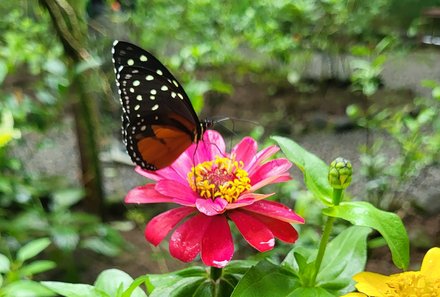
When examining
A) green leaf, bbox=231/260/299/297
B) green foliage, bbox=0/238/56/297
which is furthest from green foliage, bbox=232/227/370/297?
green foliage, bbox=0/238/56/297

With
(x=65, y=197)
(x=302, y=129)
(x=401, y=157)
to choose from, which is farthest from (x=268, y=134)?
(x=65, y=197)

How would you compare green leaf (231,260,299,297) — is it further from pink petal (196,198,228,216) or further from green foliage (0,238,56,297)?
green foliage (0,238,56,297)

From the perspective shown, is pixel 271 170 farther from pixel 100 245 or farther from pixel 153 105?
pixel 100 245

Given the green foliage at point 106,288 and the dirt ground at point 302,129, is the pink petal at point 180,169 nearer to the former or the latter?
the green foliage at point 106,288

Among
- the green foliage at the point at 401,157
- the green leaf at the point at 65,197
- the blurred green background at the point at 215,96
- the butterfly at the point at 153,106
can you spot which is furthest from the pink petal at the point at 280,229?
the green leaf at the point at 65,197

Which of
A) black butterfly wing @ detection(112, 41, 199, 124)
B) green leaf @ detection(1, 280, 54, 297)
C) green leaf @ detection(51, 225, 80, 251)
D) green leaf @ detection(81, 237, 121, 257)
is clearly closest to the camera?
black butterfly wing @ detection(112, 41, 199, 124)

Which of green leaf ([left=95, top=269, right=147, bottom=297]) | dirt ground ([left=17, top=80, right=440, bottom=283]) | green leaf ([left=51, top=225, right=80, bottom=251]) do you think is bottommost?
dirt ground ([left=17, top=80, right=440, bottom=283])

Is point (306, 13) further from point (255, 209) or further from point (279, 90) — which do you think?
point (255, 209)
